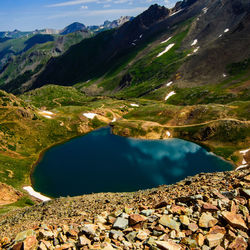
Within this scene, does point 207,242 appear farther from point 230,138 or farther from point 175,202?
point 230,138

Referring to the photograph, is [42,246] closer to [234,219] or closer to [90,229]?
[90,229]

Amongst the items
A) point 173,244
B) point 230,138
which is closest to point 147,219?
point 173,244

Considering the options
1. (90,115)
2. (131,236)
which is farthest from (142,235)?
(90,115)

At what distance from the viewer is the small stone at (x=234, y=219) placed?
15609 mm

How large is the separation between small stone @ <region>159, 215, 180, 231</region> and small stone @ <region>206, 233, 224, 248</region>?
90.0 inches

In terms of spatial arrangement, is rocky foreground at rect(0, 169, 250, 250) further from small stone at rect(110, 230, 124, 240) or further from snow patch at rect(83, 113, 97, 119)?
snow patch at rect(83, 113, 97, 119)

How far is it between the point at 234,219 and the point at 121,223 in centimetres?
874

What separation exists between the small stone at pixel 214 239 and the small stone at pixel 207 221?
0.98m

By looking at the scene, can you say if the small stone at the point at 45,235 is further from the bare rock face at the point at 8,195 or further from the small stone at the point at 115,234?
the bare rock face at the point at 8,195

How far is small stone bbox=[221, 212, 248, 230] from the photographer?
15609mm

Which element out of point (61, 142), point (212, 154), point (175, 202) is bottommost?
point (212, 154)

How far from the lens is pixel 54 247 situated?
15984mm

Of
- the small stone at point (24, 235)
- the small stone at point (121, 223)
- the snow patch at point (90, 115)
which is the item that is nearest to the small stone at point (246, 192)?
the small stone at point (121, 223)

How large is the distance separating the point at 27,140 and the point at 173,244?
107682 mm
